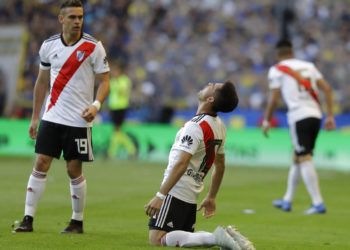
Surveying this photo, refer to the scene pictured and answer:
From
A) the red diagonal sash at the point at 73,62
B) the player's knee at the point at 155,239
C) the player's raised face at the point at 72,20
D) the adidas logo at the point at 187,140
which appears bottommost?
the player's knee at the point at 155,239

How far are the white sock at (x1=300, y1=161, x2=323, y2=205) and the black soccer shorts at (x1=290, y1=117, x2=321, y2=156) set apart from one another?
0.68 feet

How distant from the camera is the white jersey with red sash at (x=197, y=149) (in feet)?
27.4

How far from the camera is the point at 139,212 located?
1257 centimetres

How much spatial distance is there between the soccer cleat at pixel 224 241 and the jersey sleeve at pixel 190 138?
0.75m

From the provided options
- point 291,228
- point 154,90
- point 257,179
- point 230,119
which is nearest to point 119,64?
point 154,90

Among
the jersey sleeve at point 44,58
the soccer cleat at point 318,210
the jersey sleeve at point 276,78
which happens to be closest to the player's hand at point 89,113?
the jersey sleeve at point 44,58

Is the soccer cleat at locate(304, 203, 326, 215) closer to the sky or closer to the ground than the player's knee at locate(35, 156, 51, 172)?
closer to the ground

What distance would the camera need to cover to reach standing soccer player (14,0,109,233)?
31.7 ft

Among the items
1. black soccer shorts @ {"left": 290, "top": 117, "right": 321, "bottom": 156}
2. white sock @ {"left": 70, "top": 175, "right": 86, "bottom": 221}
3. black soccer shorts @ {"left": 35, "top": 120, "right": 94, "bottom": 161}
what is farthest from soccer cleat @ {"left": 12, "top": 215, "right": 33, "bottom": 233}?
black soccer shorts @ {"left": 290, "top": 117, "right": 321, "bottom": 156}

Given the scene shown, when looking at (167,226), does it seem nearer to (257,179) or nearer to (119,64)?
(257,179)

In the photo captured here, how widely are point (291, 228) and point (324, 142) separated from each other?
12.9 m

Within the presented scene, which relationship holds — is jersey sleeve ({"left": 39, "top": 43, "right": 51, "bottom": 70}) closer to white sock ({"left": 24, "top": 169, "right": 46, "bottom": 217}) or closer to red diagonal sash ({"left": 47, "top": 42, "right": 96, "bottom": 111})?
red diagonal sash ({"left": 47, "top": 42, "right": 96, "bottom": 111})

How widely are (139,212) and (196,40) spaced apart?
1682cm

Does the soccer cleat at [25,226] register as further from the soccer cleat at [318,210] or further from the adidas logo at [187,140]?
the soccer cleat at [318,210]
